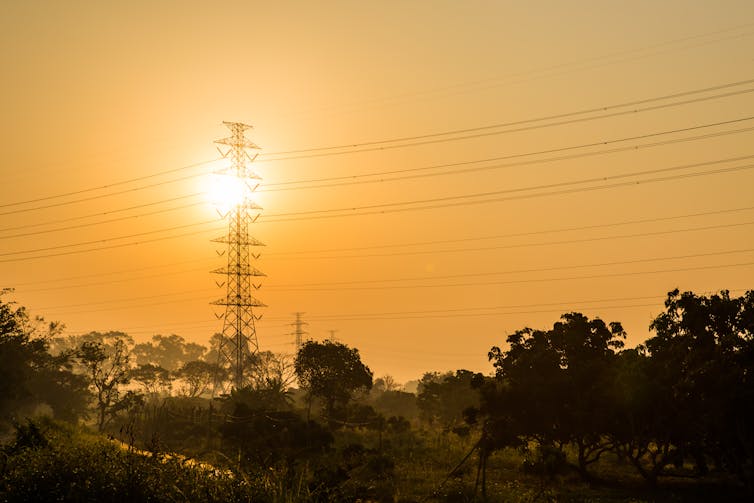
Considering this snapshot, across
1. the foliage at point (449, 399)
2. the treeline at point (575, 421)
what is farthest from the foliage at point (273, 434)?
the foliage at point (449, 399)

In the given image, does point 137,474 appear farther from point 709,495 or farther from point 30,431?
point 709,495

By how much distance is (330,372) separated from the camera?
65.7m

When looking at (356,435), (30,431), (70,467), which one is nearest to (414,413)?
(356,435)

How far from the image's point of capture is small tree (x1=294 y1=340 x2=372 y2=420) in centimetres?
6525

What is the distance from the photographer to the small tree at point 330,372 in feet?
214

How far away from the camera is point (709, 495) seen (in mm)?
31875

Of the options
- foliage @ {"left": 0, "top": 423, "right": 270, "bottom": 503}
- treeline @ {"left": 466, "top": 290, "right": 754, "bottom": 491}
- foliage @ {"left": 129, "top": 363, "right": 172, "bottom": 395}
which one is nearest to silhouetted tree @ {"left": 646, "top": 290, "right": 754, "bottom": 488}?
treeline @ {"left": 466, "top": 290, "right": 754, "bottom": 491}

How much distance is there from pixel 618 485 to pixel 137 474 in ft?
82.9

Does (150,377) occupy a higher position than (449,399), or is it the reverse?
(150,377)

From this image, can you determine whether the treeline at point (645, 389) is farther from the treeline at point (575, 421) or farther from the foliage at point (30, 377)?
the foliage at point (30, 377)

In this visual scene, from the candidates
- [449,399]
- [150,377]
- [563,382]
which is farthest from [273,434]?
[150,377]

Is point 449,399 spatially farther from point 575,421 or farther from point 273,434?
point 575,421

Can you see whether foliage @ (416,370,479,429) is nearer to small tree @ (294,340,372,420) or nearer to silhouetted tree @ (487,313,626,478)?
small tree @ (294,340,372,420)

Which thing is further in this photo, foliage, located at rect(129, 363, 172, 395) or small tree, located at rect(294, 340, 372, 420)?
foliage, located at rect(129, 363, 172, 395)
